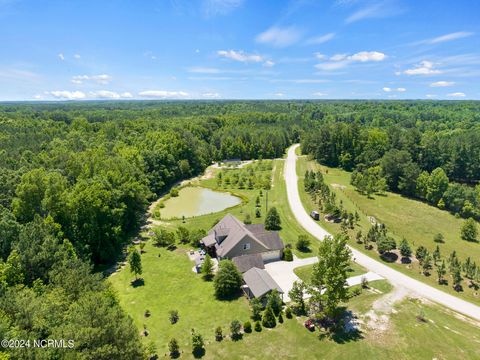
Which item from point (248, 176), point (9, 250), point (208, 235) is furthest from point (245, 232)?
point (248, 176)

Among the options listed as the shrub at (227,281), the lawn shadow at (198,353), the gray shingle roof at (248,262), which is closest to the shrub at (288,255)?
the gray shingle roof at (248,262)

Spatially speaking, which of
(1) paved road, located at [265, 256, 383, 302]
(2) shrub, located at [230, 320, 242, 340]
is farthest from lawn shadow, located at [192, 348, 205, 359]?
(1) paved road, located at [265, 256, 383, 302]

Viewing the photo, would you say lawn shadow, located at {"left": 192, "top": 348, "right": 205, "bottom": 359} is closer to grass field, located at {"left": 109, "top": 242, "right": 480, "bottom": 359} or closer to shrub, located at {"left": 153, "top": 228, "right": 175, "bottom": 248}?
grass field, located at {"left": 109, "top": 242, "right": 480, "bottom": 359}

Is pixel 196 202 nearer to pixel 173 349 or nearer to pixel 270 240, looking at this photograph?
pixel 270 240

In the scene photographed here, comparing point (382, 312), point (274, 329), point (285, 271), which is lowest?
point (285, 271)

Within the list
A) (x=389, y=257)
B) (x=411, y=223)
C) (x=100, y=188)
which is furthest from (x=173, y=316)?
(x=411, y=223)

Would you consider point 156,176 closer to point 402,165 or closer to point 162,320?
point 162,320

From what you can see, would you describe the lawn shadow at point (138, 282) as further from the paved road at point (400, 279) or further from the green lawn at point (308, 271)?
Result: the paved road at point (400, 279)
